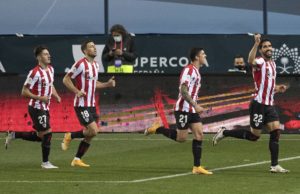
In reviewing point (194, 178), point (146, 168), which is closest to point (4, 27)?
point (146, 168)

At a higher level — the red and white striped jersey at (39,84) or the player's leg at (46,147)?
the red and white striped jersey at (39,84)

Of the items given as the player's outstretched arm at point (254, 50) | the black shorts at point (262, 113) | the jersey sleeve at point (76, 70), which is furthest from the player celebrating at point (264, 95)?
the jersey sleeve at point (76, 70)

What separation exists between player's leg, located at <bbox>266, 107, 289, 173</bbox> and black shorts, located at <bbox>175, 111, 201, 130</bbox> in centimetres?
108

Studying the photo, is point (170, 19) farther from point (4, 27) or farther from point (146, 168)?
point (146, 168)

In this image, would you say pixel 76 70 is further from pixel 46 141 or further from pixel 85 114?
pixel 46 141

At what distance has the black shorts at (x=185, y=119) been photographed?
14582mm

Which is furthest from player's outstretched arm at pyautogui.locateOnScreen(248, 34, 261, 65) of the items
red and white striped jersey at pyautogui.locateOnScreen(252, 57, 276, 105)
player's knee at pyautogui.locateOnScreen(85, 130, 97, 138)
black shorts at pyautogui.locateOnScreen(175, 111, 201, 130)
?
player's knee at pyautogui.locateOnScreen(85, 130, 97, 138)

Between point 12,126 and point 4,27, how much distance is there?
3646 millimetres

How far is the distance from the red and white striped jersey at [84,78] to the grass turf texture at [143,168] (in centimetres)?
104

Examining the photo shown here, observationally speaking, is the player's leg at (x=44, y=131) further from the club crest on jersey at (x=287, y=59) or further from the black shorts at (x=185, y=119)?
the club crest on jersey at (x=287, y=59)

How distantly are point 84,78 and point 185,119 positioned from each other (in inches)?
74.9

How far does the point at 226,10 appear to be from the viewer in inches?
957

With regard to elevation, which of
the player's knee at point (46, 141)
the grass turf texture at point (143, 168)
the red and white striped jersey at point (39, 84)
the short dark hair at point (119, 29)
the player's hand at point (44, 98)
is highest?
the short dark hair at point (119, 29)

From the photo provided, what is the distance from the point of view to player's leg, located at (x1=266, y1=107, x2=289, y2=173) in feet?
47.0
